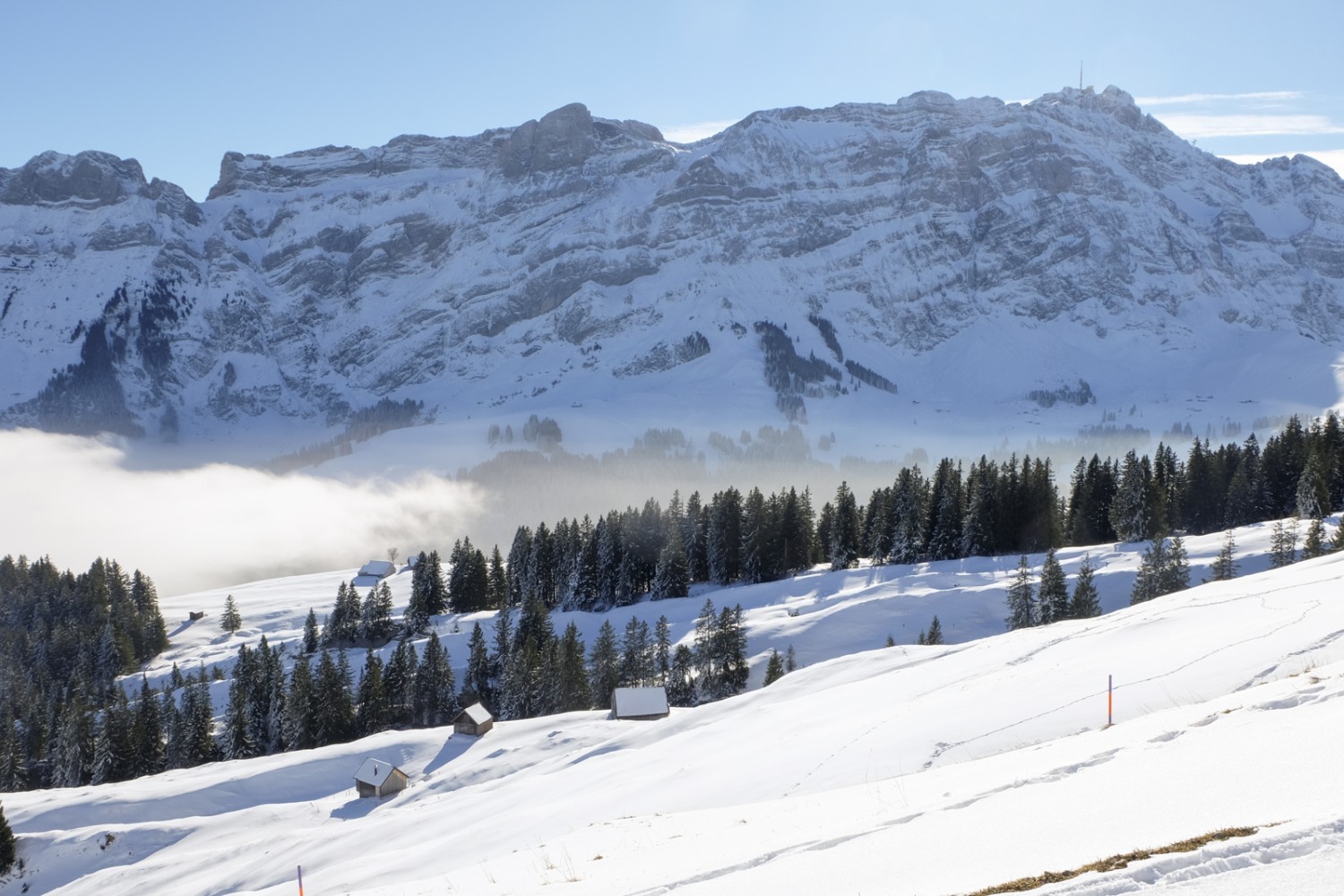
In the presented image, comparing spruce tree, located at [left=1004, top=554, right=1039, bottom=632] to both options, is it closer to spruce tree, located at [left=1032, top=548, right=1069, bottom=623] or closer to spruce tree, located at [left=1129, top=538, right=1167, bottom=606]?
spruce tree, located at [left=1032, top=548, right=1069, bottom=623]

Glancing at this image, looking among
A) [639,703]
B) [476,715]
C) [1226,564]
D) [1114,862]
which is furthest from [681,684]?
[1114,862]

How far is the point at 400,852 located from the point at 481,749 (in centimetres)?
2786

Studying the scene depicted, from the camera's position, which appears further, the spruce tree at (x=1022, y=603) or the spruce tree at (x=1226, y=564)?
the spruce tree at (x=1022, y=603)

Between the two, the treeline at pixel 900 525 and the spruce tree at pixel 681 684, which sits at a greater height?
the treeline at pixel 900 525

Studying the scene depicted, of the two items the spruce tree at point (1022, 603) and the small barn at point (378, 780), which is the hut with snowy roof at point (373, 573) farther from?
the spruce tree at point (1022, 603)

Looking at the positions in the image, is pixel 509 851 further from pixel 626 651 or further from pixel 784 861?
pixel 626 651

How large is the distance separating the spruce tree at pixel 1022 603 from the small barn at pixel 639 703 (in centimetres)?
2686

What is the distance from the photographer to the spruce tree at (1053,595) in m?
60.5

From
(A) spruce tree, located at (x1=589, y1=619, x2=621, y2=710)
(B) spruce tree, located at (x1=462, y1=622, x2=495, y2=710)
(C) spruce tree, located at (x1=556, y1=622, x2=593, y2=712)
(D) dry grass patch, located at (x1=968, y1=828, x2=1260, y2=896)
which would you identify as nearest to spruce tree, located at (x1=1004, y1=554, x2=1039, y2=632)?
(A) spruce tree, located at (x1=589, y1=619, x2=621, y2=710)

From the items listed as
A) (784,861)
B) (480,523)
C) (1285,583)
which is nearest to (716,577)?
(1285,583)

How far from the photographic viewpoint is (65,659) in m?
96.7

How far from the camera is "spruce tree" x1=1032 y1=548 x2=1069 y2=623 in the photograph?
60469mm

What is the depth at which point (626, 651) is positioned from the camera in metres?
67.9

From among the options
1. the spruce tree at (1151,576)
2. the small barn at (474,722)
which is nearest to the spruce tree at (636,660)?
the small barn at (474,722)
